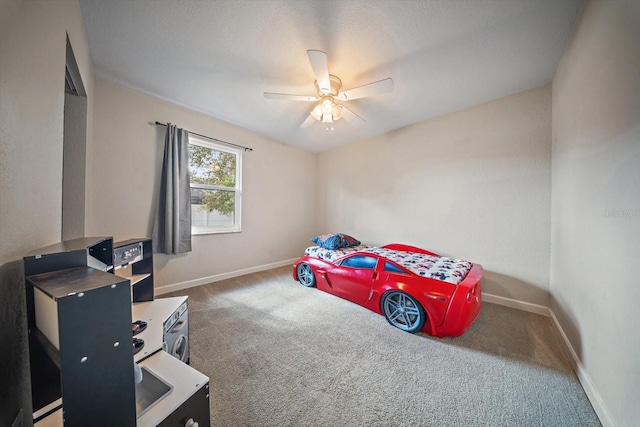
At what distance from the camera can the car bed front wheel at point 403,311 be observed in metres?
1.90

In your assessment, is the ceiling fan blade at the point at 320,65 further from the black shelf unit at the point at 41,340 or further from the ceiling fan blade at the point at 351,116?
the black shelf unit at the point at 41,340

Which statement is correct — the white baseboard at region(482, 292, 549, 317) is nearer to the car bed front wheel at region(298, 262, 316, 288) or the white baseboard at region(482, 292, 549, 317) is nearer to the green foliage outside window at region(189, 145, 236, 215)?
the car bed front wheel at region(298, 262, 316, 288)

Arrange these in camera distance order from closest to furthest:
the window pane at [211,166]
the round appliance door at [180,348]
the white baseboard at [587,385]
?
1. the white baseboard at [587,385]
2. the round appliance door at [180,348]
3. the window pane at [211,166]

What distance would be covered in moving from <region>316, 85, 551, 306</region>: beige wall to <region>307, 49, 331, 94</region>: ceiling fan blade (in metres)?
1.87

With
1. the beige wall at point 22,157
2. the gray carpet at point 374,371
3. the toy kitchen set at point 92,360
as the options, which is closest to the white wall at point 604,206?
the gray carpet at point 374,371

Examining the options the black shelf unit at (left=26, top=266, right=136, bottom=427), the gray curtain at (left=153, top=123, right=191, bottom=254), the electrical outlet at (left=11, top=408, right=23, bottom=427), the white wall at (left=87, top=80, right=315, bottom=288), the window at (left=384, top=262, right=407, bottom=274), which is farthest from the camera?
the gray curtain at (left=153, top=123, right=191, bottom=254)

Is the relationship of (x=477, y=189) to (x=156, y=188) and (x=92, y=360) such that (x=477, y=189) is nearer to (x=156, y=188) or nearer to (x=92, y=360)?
(x=92, y=360)

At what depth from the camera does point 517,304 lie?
7.88 ft

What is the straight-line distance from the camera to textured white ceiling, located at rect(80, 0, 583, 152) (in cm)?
145

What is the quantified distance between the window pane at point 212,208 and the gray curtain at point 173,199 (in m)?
0.25

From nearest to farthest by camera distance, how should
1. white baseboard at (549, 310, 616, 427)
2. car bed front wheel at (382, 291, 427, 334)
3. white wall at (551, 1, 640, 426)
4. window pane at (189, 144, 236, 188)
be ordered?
white wall at (551, 1, 640, 426) → white baseboard at (549, 310, 616, 427) → car bed front wheel at (382, 291, 427, 334) → window pane at (189, 144, 236, 188)

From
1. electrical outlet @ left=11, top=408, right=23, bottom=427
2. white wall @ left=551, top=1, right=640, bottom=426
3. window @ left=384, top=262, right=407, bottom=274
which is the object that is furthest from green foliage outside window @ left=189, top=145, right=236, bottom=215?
white wall @ left=551, top=1, right=640, bottom=426

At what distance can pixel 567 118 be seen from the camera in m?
1.81

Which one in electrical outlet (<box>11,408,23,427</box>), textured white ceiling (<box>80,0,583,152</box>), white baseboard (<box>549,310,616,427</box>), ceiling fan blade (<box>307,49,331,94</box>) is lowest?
white baseboard (<box>549,310,616,427</box>)
